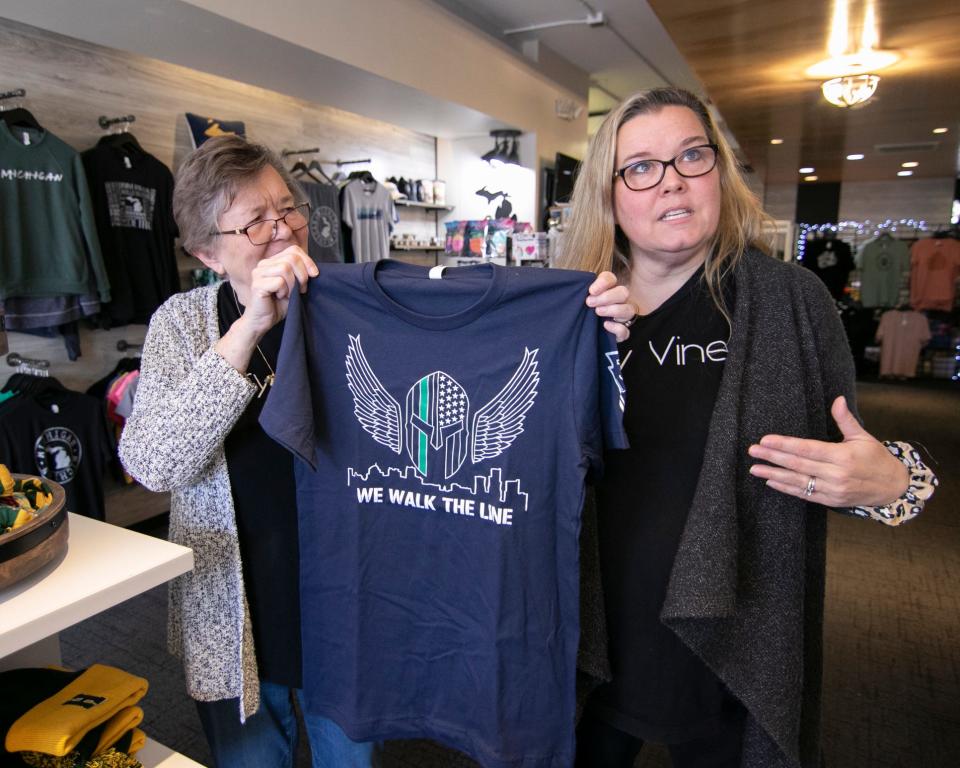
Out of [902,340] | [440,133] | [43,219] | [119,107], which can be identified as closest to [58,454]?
[43,219]

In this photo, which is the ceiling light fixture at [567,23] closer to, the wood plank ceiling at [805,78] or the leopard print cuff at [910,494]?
the wood plank ceiling at [805,78]

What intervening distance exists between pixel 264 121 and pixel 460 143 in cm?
216

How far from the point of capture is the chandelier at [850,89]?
4355 mm

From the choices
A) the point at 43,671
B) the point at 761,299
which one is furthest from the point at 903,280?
the point at 43,671

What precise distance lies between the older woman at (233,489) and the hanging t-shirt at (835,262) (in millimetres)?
10167

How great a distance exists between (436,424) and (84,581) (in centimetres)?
54

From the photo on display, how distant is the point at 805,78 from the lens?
4.62m

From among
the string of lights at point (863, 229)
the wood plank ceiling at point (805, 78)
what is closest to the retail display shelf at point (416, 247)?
the wood plank ceiling at point (805, 78)

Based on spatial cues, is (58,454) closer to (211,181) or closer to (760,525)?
(211,181)

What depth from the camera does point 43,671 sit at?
3.68 feet

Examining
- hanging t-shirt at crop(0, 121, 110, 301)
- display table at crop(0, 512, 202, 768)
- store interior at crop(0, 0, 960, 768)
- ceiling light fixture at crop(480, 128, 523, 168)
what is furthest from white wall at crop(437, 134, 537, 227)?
display table at crop(0, 512, 202, 768)

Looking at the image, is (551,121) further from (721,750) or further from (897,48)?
(721,750)

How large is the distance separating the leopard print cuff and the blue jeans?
3.37 ft

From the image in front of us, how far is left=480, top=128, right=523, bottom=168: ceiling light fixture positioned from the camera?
579 centimetres
